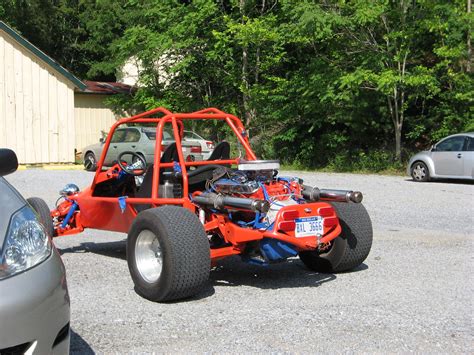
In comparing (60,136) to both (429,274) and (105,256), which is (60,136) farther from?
(429,274)

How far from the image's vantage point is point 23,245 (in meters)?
3.44

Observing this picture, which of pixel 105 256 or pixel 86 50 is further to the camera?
pixel 86 50

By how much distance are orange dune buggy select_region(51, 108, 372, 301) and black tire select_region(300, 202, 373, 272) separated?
0.03ft

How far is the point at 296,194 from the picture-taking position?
6.55 m

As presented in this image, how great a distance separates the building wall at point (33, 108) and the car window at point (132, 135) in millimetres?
4785

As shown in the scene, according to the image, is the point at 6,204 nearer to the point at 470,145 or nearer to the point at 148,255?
the point at 148,255

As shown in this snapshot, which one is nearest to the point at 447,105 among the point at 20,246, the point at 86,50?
the point at 20,246

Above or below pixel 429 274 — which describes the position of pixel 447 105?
above

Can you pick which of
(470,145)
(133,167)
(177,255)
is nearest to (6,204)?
(177,255)

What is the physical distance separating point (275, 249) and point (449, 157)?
13.4 m

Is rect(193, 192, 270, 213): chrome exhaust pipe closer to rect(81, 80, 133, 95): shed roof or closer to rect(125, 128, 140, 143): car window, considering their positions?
rect(125, 128, 140, 143): car window

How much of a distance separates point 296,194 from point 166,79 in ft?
83.8

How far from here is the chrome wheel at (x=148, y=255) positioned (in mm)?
6164

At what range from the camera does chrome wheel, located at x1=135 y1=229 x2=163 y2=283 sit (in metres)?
6.16
